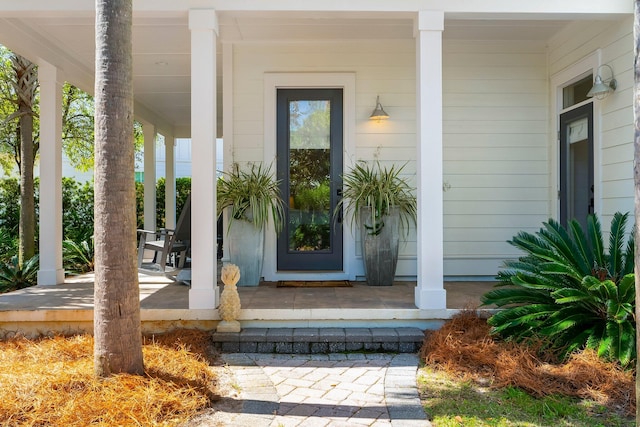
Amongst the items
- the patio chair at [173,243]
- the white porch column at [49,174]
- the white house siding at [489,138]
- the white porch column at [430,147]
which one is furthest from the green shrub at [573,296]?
the white porch column at [49,174]

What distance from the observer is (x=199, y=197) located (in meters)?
3.68

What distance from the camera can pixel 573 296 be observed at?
2977 mm

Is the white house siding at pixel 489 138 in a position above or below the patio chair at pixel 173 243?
above

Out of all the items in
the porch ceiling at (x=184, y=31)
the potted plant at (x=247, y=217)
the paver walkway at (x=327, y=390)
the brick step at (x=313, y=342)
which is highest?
the porch ceiling at (x=184, y=31)

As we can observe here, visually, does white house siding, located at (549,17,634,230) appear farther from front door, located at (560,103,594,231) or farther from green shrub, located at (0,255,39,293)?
green shrub, located at (0,255,39,293)

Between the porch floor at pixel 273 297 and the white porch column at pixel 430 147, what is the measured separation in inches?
12.6

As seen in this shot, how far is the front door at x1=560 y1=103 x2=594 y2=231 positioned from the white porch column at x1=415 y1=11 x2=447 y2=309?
174 centimetres

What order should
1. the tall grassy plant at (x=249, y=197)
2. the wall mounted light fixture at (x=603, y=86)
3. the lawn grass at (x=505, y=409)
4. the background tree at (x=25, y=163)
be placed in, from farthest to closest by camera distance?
1. the background tree at (x=25, y=163)
2. the tall grassy plant at (x=249, y=197)
3. the wall mounted light fixture at (x=603, y=86)
4. the lawn grass at (x=505, y=409)

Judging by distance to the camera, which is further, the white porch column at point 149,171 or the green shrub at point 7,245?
the white porch column at point 149,171

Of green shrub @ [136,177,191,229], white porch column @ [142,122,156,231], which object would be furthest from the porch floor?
green shrub @ [136,177,191,229]

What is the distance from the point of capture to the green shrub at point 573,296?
285cm

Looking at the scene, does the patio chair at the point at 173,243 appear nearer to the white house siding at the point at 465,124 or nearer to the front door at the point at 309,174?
the white house siding at the point at 465,124

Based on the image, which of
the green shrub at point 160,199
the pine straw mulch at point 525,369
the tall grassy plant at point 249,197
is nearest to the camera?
the pine straw mulch at point 525,369

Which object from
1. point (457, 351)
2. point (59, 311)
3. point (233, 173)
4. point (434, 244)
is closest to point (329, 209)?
point (233, 173)
